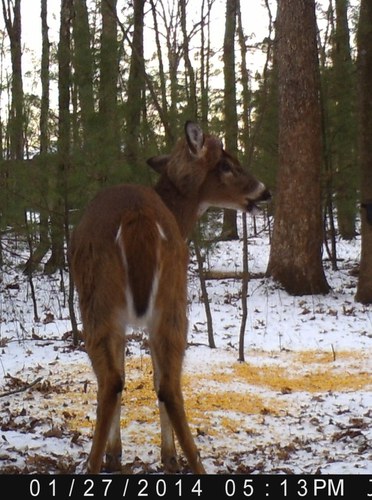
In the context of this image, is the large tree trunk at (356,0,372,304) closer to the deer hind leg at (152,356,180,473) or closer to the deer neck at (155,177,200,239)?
the deer neck at (155,177,200,239)

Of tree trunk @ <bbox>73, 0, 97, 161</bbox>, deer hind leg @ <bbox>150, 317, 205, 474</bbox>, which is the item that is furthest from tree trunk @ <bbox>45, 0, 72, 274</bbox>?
deer hind leg @ <bbox>150, 317, 205, 474</bbox>

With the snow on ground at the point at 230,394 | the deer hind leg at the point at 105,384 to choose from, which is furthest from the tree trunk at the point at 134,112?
the deer hind leg at the point at 105,384

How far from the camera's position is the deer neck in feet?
15.2

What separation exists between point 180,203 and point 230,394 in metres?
1.97

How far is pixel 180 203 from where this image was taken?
4.65 m

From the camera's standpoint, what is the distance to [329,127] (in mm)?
12875

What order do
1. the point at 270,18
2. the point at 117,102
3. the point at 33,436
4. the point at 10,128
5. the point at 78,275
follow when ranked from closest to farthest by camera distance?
the point at 78,275 < the point at 33,436 < the point at 270,18 < the point at 117,102 < the point at 10,128

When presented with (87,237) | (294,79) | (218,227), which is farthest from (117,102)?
(87,237)

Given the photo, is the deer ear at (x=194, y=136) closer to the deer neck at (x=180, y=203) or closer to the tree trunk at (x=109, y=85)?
the deer neck at (x=180, y=203)

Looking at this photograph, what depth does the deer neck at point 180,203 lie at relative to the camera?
4.62 metres

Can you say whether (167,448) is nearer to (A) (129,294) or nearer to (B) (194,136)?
(A) (129,294)

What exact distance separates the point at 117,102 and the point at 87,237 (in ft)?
20.3

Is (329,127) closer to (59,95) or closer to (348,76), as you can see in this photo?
A: (348,76)

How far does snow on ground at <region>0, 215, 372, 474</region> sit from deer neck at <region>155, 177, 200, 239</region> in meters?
1.49
